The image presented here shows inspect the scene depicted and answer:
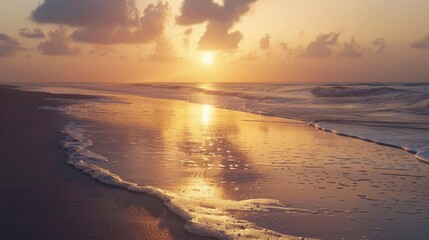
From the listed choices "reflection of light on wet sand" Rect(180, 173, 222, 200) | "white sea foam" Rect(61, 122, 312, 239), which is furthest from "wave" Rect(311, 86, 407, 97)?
"white sea foam" Rect(61, 122, 312, 239)

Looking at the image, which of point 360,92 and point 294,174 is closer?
point 294,174

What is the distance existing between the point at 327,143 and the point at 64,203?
893cm

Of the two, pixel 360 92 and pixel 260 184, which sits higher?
pixel 360 92

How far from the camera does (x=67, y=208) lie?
20.7ft

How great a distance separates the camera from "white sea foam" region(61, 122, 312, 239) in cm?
555

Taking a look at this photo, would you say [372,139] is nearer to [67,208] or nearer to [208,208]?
[208,208]

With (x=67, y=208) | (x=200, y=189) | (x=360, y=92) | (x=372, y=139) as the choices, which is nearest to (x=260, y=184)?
(x=200, y=189)

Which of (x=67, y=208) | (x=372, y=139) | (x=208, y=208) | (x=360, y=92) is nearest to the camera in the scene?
(x=67, y=208)

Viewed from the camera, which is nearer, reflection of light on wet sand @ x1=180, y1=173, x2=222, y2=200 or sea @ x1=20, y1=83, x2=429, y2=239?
sea @ x1=20, y1=83, x2=429, y2=239

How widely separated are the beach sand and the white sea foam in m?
0.18

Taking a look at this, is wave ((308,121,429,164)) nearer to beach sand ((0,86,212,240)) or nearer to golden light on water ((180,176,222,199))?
golden light on water ((180,176,222,199))

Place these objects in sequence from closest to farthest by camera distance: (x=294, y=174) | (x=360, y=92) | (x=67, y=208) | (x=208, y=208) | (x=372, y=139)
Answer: (x=67, y=208), (x=208, y=208), (x=294, y=174), (x=372, y=139), (x=360, y=92)

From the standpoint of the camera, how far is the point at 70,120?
18375 mm

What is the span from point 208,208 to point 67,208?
6.66ft
